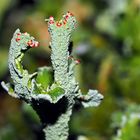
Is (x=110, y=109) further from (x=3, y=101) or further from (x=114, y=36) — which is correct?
(x=3, y=101)

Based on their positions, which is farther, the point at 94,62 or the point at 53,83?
the point at 94,62

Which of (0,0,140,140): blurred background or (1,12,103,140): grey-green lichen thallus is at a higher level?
(0,0,140,140): blurred background

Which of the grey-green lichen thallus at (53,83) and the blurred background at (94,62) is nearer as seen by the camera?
the grey-green lichen thallus at (53,83)

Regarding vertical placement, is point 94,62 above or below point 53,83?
above

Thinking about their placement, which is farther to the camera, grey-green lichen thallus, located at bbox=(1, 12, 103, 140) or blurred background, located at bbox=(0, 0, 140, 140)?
blurred background, located at bbox=(0, 0, 140, 140)

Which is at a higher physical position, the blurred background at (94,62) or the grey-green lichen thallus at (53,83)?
the blurred background at (94,62)
